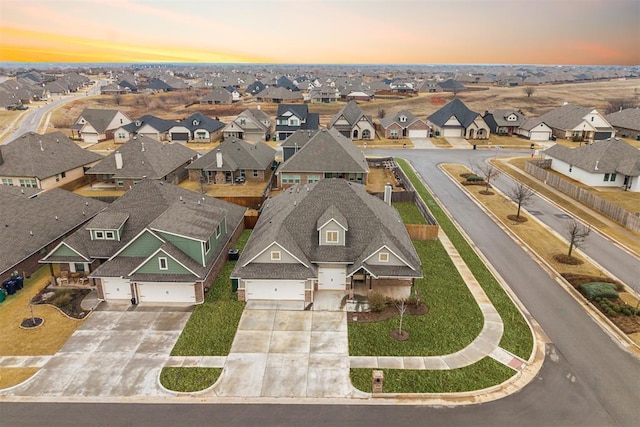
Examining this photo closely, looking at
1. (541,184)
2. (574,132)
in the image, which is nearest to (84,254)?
(541,184)

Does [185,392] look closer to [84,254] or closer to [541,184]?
[84,254]

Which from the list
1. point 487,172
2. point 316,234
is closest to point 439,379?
point 316,234

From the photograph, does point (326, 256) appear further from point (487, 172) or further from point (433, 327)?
point (487, 172)

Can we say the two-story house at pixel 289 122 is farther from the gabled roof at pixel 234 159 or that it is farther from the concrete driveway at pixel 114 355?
the concrete driveway at pixel 114 355

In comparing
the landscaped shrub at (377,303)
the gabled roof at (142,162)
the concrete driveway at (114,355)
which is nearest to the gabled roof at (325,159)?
the gabled roof at (142,162)

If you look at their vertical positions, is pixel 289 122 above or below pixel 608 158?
above

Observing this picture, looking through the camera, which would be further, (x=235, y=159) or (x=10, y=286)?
(x=235, y=159)

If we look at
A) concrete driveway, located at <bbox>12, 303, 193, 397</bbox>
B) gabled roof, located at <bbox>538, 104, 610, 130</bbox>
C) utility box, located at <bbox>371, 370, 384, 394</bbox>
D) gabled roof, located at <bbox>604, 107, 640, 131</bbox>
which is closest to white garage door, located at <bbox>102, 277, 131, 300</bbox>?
concrete driveway, located at <bbox>12, 303, 193, 397</bbox>
